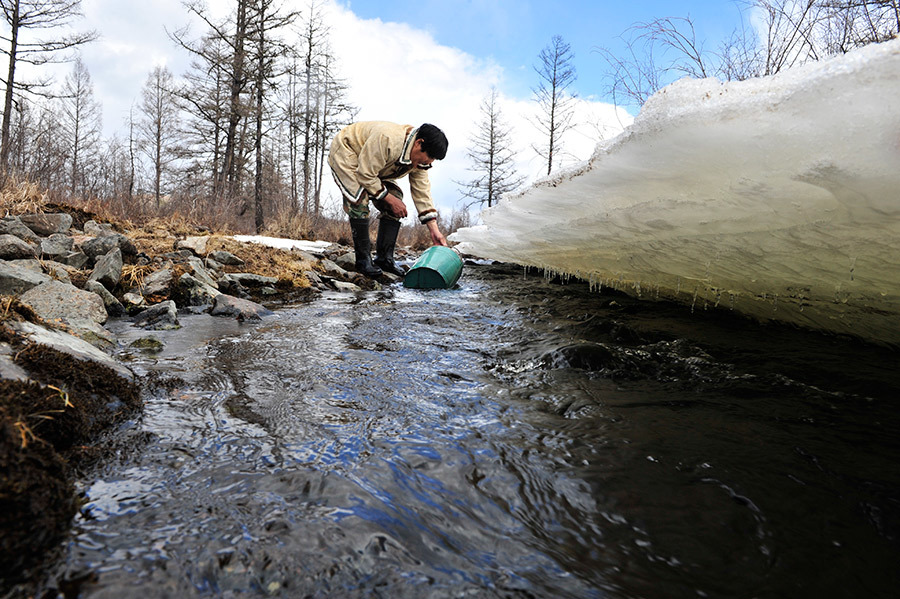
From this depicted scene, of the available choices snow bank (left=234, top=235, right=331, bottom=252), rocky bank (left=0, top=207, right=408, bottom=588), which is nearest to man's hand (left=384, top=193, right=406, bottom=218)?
rocky bank (left=0, top=207, right=408, bottom=588)

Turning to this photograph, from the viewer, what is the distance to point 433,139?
5965 mm

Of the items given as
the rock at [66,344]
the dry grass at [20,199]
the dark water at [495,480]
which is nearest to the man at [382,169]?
the dry grass at [20,199]

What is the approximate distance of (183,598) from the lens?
82cm

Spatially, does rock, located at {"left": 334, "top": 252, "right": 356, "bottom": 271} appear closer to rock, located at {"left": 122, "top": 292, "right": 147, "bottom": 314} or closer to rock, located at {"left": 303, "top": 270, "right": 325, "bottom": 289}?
rock, located at {"left": 303, "top": 270, "right": 325, "bottom": 289}

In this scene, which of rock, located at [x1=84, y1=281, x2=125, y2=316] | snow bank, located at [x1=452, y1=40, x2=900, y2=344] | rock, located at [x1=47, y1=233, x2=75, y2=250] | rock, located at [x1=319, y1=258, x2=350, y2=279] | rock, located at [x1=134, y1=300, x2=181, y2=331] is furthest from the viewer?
rock, located at [x1=319, y1=258, x2=350, y2=279]

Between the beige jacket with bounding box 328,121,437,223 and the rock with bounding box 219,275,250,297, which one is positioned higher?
the beige jacket with bounding box 328,121,437,223

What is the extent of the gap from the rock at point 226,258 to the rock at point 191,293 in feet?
6.25

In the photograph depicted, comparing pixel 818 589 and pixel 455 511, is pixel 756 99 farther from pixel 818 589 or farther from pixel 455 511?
pixel 455 511

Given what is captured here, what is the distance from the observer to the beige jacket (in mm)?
6127

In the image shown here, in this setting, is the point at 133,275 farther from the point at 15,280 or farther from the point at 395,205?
the point at 395,205

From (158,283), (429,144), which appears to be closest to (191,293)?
(158,283)

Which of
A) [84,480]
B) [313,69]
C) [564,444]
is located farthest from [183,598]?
[313,69]

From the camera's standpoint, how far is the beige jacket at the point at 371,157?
20.1ft

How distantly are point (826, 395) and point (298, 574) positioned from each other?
250cm
